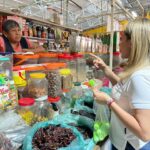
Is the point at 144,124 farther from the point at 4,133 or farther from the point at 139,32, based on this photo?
the point at 4,133

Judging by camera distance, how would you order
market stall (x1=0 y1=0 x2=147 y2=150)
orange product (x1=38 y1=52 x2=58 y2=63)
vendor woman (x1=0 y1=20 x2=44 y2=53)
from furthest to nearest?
vendor woman (x1=0 y1=20 x2=44 y2=53) → orange product (x1=38 y1=52 x2=58 y2=63) → market stall (x1=0 y1=0 x2=147 y2=150)

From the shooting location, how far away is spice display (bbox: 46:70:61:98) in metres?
1.40

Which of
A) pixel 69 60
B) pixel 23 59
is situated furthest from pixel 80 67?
pixel 23 59

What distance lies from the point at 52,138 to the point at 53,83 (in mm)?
572

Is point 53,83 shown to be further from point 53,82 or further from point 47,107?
point 47,107

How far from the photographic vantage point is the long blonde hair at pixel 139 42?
2.99 feet

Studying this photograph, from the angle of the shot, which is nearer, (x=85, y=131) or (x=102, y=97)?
(x=102, y=97)

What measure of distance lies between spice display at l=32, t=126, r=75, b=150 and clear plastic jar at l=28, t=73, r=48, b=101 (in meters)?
0.32

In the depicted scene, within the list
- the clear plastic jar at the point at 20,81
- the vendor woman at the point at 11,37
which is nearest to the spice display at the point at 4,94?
the clear plastic jar at the point at 20,81

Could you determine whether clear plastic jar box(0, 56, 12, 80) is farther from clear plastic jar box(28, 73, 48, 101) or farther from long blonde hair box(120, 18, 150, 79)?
long blonde hair box(120, 18, 150, 79)

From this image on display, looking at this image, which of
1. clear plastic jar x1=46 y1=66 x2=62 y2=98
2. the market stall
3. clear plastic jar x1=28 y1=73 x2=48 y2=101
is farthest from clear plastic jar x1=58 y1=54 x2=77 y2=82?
clear plastic jar x1=28 y1=73 x2=48 y2=101

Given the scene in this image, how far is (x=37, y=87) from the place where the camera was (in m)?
1.29

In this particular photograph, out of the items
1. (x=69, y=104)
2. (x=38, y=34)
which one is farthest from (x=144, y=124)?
(x=38, y=34)

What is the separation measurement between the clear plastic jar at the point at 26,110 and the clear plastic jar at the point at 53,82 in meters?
0.30
